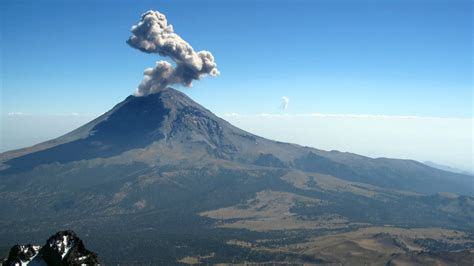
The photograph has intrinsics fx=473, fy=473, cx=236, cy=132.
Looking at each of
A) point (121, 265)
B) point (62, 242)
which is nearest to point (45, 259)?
point (62, 242)

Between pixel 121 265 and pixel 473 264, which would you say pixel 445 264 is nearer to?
pixel 473 264

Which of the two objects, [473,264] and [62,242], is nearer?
[62,242]

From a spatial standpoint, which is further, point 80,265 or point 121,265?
point 121,265

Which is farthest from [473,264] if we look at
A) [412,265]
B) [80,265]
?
[80,265]

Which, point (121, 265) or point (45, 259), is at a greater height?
point (45, 259)

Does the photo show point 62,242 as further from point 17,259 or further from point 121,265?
point 121,265

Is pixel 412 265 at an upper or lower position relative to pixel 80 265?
lower
